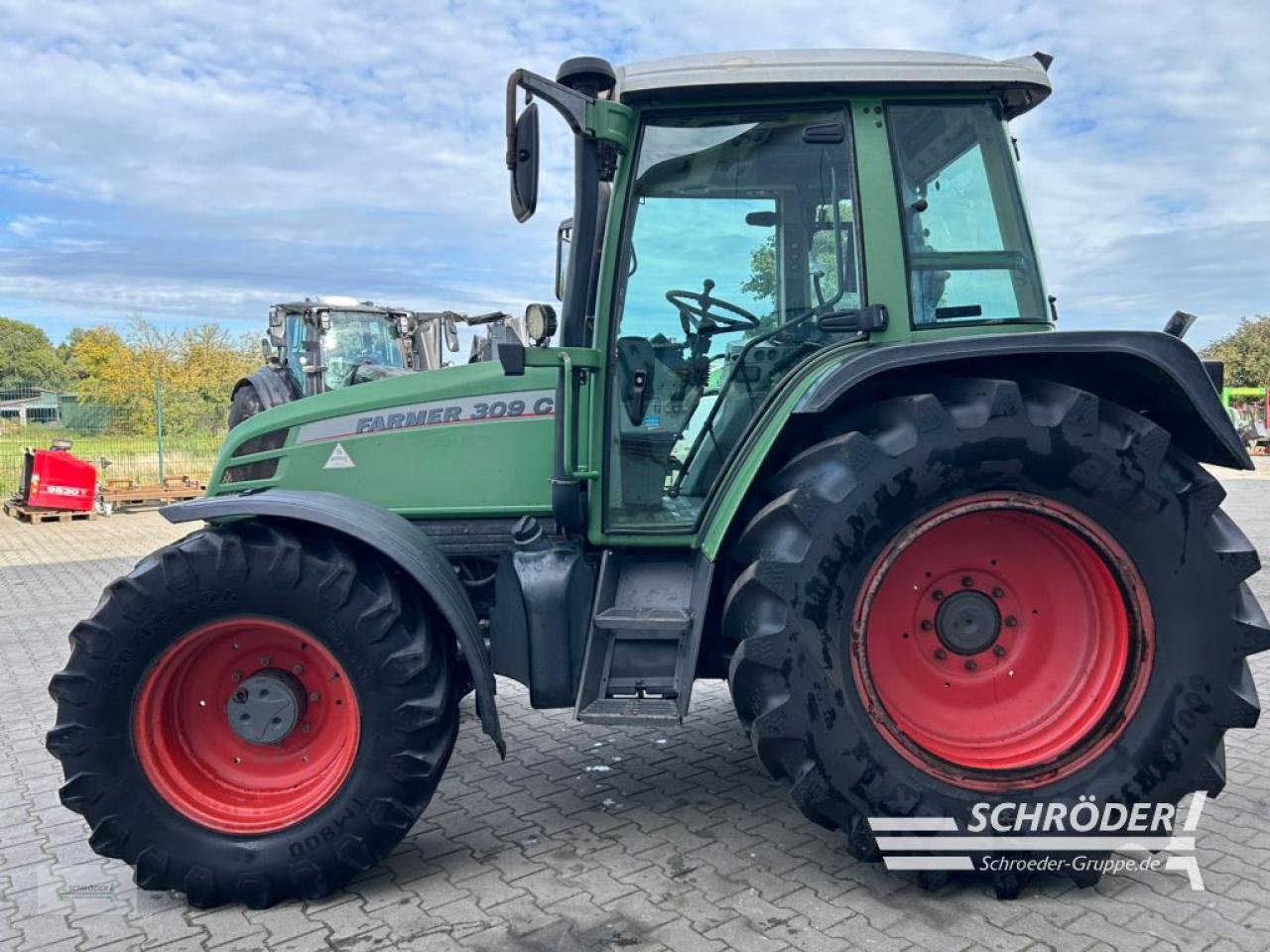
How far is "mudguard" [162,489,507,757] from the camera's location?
121 inches

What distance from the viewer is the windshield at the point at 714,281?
3.34m

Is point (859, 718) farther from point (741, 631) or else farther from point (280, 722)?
point (280, 722)

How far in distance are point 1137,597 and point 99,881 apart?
3544 millimetres

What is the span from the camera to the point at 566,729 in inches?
188

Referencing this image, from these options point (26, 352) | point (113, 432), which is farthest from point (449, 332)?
point (26, 352)

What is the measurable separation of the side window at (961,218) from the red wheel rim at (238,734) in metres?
2.40

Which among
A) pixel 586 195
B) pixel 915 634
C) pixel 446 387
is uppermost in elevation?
pixel 586 195

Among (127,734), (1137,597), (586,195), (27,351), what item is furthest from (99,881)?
(27,351)

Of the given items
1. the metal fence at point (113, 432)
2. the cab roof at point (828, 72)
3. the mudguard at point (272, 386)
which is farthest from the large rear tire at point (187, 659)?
the metal fence at point (113, 432)

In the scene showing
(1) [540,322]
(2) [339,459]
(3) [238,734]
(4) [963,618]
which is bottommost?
(3) [238,734]

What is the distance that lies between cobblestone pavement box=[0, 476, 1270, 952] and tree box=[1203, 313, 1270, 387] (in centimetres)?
4363

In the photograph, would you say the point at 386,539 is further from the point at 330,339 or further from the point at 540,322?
the point at 330,339

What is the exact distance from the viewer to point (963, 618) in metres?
3.22

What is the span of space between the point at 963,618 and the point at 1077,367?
91 cm
